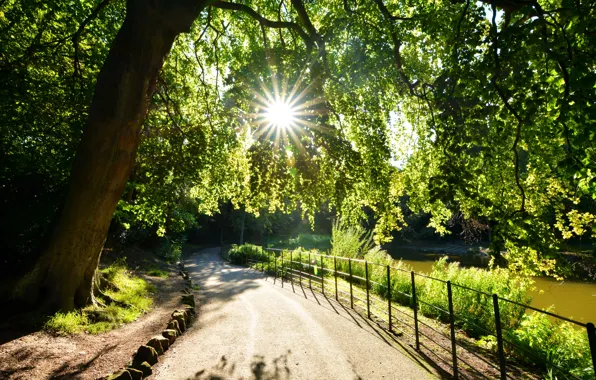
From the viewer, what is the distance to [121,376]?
416 cm

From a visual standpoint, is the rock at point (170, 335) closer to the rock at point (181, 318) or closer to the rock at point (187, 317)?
the rock at point (181, 318)

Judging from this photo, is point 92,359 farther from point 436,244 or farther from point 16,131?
point 436,244

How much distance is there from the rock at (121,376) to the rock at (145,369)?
28 centimetres

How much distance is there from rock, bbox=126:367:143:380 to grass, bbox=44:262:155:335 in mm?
2144

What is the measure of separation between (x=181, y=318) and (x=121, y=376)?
2.80m

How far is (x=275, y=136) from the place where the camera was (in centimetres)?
877

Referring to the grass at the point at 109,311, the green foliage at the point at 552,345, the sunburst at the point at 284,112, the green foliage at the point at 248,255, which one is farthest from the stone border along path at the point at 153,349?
the green foliage at the point at 248,255

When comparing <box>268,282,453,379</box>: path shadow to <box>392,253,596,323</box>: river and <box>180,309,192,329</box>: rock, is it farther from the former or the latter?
<box>392,253,596,323</box>: river

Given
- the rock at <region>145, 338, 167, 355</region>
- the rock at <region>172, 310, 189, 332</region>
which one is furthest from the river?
the rock at <region>145, 338, 167, 355</region>

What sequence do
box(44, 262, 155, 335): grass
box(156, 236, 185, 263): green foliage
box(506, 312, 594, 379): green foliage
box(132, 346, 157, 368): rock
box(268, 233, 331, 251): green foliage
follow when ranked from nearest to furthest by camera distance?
box(132, 346, 157, 368): rock
box(44, 262, 155, 335): grass
box(506, 312, 594, 379): green foliage
box(156, 236, 185, 263): green foliage
box(268, 233, 331, 251): green foliage

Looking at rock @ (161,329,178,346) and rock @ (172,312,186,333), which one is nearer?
rock @ (161,329,178,346)

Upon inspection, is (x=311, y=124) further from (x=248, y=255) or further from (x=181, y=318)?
(x=248, y=255)

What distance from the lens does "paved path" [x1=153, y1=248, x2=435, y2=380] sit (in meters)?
4.67

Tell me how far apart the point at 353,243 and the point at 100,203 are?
11.5 metres
